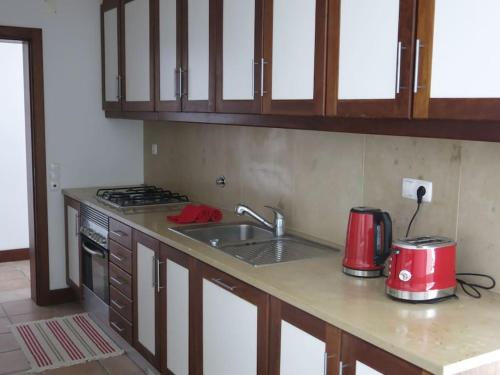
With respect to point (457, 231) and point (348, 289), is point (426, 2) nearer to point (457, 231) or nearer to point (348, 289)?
point (457, 231)

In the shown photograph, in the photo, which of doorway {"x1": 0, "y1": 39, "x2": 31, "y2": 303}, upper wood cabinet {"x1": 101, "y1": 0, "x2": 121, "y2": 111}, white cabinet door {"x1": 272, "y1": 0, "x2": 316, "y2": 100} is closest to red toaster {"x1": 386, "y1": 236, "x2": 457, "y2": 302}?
white cabinet door {"x1": 272, "y1": 0, "x2": 316, "y2": 100}

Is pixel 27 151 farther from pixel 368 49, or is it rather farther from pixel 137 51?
pixel 368 49

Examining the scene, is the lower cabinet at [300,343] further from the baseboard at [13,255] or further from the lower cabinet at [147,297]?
the baseboard at [13,255]

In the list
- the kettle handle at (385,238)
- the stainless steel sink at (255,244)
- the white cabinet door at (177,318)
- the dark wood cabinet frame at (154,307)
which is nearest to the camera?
the kettle handle at (385,238)

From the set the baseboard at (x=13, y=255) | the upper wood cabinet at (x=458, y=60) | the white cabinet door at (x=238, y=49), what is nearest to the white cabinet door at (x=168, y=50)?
the white cabinet door at (x=238, y=49)

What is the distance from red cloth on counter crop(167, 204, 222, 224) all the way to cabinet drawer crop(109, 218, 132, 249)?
25cm

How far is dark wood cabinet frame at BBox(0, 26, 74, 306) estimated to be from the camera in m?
4.11

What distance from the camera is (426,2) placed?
67.4 inches

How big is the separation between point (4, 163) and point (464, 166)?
15.5 ft

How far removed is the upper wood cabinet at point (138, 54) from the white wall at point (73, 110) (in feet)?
1.75


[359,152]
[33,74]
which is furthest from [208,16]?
[33,74]

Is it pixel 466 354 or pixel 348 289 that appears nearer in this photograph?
pixel 466 354

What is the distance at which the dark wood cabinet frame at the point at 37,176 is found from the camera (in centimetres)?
411

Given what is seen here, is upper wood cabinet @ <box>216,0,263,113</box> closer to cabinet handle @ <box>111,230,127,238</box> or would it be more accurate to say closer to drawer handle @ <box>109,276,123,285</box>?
cabinet handle @ <box>111,230,127,238</box>
